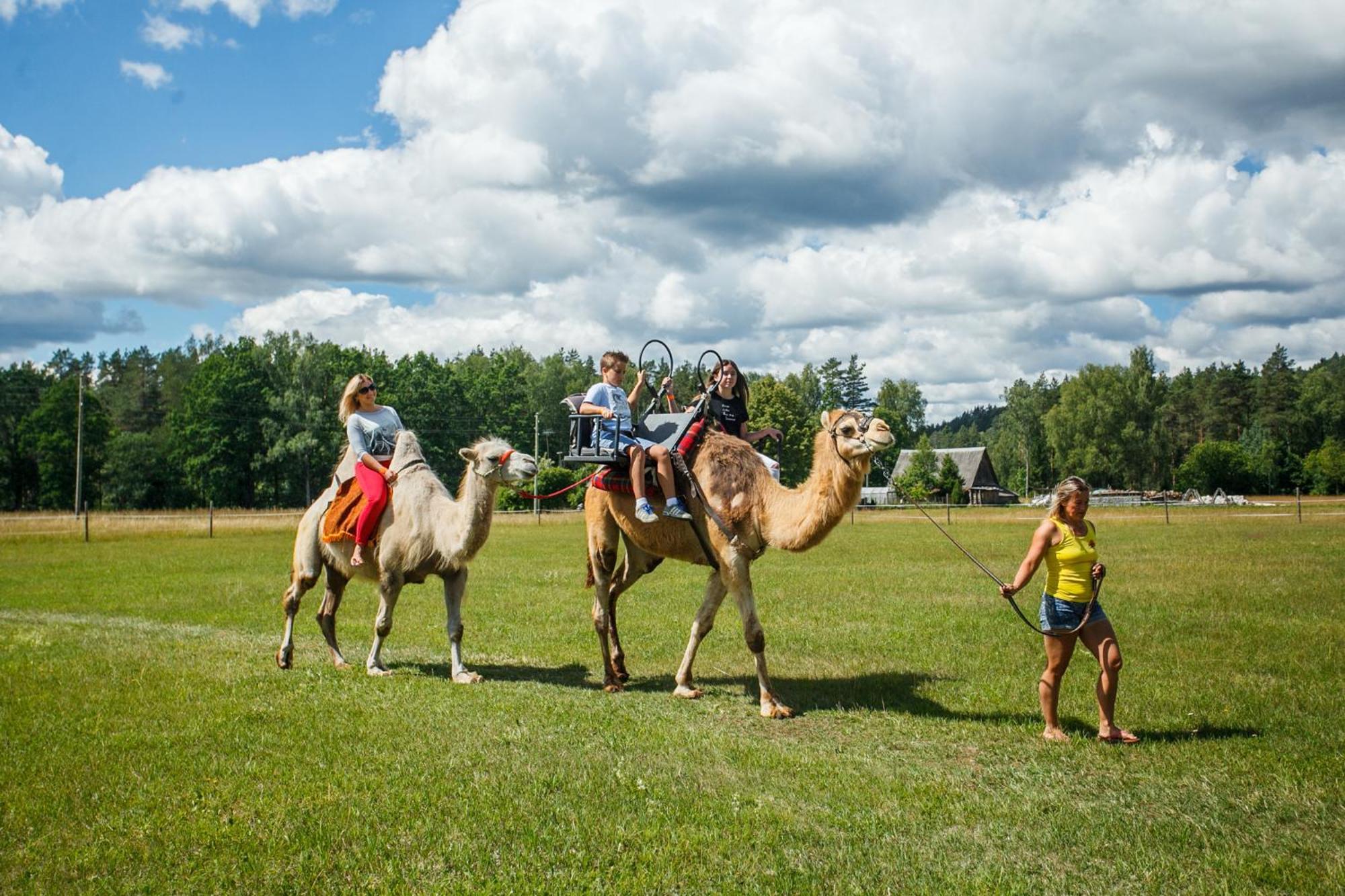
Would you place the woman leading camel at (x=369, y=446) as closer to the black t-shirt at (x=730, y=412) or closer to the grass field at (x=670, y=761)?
the grass field at (x=670, y=761)

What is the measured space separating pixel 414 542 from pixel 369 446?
4.20ft

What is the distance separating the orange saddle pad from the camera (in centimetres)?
1012

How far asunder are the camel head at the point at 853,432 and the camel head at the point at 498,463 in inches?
116

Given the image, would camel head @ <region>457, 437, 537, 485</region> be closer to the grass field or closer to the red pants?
the red pants

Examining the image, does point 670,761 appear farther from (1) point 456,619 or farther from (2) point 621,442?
(1) point 456,619

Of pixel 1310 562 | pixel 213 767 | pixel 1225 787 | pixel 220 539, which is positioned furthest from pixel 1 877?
pixel 220 539

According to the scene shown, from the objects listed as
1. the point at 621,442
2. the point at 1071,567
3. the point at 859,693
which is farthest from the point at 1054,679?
the point at 621,442

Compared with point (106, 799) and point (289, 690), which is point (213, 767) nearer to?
point (106, 799)

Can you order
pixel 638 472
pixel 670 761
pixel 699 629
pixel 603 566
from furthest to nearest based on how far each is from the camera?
pixel 603 566
pixel 699 629
pixel 638 472
pixel 670 761

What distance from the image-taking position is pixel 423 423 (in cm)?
7869

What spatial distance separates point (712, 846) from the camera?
5.22 meters

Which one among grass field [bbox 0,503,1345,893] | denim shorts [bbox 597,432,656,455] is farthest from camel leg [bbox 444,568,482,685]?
denim shorts [bbox 597,432,656,455]

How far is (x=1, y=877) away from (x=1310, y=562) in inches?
917

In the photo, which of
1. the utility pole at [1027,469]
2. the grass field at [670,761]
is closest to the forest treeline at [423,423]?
the utility pole at [1027,469]
